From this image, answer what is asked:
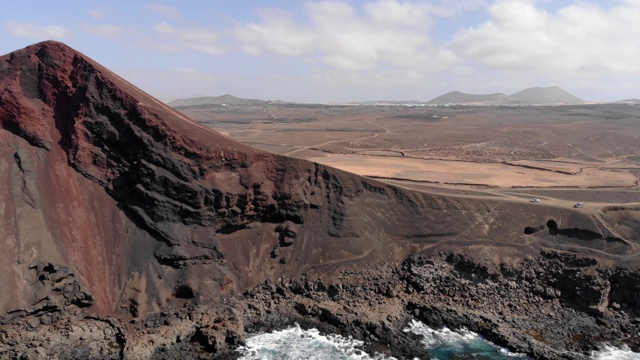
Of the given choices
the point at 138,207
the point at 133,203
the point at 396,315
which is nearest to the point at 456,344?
the point at 396,315

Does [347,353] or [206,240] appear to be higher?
[206,240]

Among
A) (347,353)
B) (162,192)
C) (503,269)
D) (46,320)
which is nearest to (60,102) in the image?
(162,192)

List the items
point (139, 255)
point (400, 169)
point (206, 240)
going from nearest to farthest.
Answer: point (139, 255) → point (206, 240) → point (400, 169)

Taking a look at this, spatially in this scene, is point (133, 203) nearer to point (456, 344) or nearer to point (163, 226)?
point (163, 226)

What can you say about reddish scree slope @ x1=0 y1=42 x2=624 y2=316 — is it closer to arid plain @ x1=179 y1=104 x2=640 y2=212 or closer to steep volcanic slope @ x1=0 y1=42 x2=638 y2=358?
steep volcanic slope @ x1=0 y1=42 x2=638 y2=358

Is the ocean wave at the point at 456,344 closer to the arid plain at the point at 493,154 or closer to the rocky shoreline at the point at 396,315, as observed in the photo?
the rocky shoreline at the point at 396,315

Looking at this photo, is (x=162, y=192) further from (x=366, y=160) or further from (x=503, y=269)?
(x=366, y=160)
